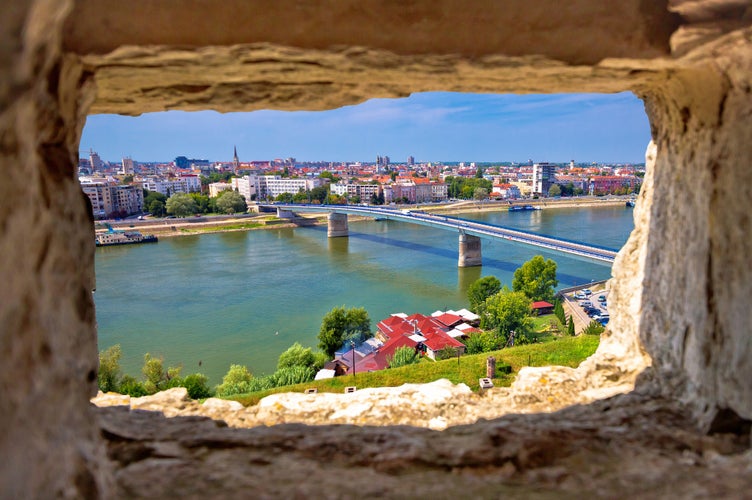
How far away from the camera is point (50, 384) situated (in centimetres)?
102

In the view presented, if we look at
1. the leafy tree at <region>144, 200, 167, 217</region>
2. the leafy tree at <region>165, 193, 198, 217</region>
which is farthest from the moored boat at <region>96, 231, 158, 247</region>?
the leafy tree at <region>144, 200, 167, 217</region>

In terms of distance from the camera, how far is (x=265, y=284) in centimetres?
1591

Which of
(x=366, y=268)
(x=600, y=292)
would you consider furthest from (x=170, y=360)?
(x=600, y=292)

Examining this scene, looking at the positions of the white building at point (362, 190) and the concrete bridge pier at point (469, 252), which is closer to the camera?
the concrete bridge pier at point (469, 252)

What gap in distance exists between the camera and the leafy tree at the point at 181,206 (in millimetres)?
31953

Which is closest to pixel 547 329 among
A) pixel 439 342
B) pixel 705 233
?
pixel 439 342

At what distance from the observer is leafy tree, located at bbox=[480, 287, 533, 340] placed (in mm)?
10680

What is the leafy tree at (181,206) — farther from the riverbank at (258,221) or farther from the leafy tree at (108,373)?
the leafy tree at (108,373)

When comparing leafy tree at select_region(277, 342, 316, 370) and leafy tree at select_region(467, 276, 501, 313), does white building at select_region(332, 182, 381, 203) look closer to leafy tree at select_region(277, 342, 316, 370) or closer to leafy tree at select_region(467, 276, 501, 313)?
leafy tree at select_region(467, 276, 501, 313)

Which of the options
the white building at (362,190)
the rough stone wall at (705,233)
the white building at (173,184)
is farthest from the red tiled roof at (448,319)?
the white building at (173,184)

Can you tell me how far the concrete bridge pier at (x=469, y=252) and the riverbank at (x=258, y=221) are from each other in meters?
15.5

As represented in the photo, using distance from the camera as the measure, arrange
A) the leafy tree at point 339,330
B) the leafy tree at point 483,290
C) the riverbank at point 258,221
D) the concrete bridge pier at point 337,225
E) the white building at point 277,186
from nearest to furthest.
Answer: the leafy tree at point 339,330 < the leafy tree at point 483,290 < the concrete bridge pier at point 337,225 < the riverbank at point 258,221 < the white building at point 277,186

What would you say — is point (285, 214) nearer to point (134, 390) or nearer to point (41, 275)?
point (134, 390)

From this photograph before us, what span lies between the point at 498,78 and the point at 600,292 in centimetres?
1566
